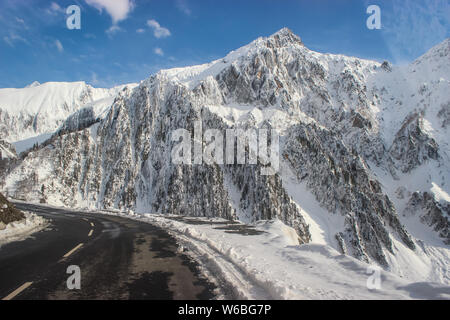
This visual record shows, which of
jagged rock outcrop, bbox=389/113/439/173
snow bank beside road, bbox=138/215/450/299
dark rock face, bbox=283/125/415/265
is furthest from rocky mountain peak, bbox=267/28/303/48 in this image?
snow bank beside road, bbox=138/215/450/299

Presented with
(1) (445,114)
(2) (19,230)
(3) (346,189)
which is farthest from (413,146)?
(2) (19,230)

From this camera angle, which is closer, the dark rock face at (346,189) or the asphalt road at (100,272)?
the asphalt road at (100,272)

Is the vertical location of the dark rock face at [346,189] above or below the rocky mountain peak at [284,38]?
below

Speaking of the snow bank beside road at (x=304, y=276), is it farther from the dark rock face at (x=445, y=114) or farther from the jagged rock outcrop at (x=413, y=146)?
the dark rock face at (x=445, y=114)

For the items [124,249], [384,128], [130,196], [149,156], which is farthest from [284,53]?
[124,249]

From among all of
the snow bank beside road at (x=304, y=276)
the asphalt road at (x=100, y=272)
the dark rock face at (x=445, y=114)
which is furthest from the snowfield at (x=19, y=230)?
the dark rock face at (x=445, y=114)

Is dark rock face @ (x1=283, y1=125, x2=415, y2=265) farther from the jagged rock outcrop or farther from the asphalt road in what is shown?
the asphalt road
